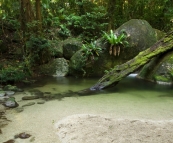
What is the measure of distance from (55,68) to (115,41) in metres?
3.28

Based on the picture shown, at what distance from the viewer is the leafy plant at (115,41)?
9.47 meters

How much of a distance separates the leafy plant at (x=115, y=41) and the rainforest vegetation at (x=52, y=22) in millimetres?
772

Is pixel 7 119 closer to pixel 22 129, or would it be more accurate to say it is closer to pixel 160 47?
pixel 22 129

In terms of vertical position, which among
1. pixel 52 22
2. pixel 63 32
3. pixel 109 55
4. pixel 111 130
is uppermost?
pixel 52 22

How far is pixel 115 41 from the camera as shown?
9.46 m

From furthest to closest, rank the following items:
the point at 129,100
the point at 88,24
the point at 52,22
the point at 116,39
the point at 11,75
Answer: the point at 52,22 → the point at 88,24 → the point at 116,39 → the point at 11,75 → the point at 129,100

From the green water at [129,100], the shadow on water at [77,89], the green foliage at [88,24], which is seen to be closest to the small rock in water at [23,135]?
the green water at [129,100]

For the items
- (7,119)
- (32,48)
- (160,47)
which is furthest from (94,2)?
(7,119)

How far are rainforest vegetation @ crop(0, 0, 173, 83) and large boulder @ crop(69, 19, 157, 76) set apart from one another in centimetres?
62

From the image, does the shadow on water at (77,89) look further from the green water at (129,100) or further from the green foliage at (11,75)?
the green foliage at (11,75)

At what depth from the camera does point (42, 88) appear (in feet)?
24.3

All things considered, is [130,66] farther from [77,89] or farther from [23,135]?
[23,135]

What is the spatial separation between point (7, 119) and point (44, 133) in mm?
1231

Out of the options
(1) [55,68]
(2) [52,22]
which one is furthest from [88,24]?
(1) [55,68]
